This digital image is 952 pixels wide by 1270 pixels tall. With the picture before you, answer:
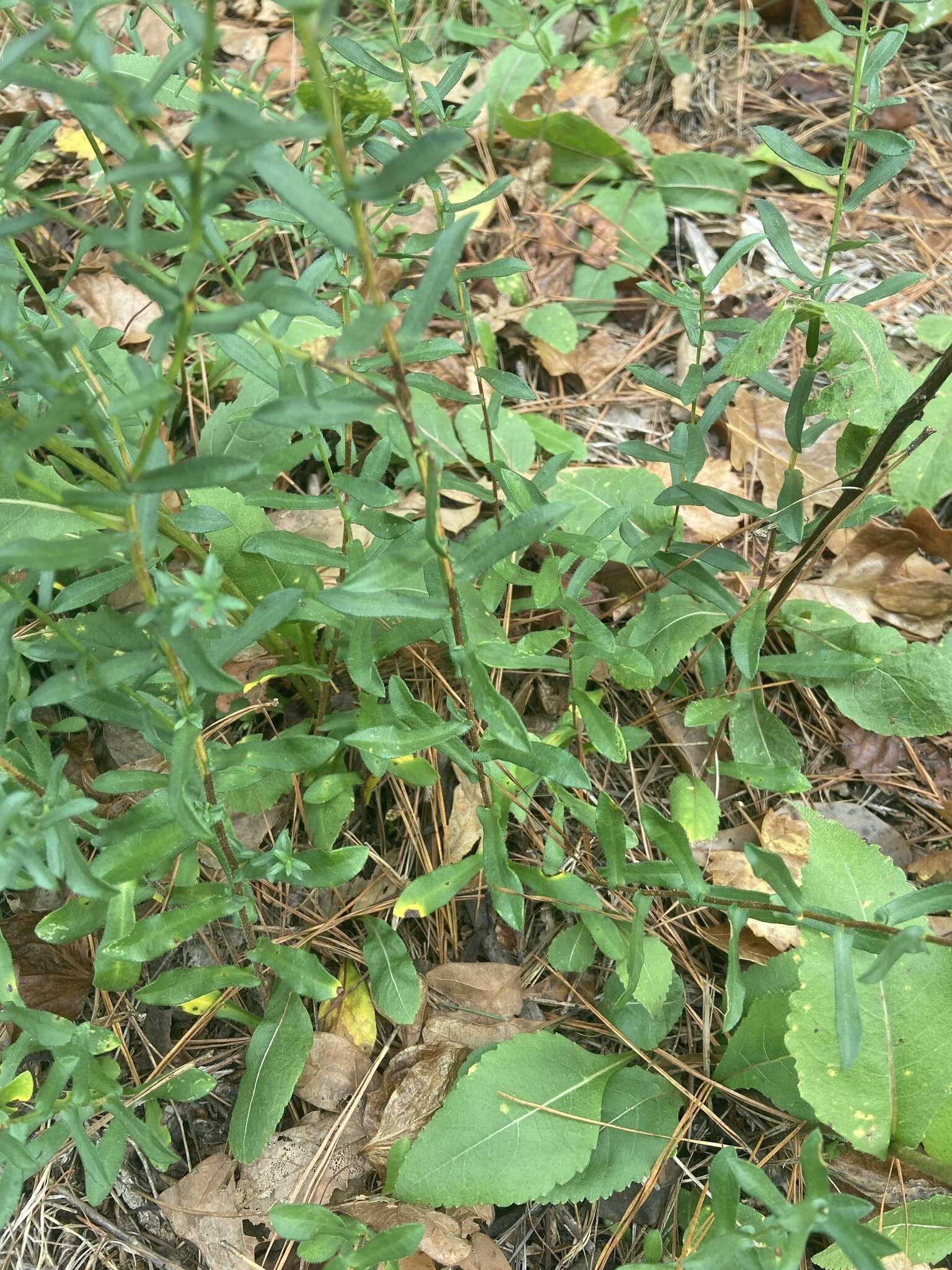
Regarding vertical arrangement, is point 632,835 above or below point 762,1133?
above

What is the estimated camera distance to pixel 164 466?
4.42 ft

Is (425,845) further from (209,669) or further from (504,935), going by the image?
(209,669)

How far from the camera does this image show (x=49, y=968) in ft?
7.52

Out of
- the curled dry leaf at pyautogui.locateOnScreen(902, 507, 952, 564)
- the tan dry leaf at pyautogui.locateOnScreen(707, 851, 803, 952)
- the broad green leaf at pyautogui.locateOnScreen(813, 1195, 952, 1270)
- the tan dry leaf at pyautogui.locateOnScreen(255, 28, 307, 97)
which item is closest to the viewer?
the broad green leaf at pyautogui.locateOnScreen(813, 1195, 952, 1270)

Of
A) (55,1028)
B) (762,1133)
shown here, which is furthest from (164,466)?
(762,1133)

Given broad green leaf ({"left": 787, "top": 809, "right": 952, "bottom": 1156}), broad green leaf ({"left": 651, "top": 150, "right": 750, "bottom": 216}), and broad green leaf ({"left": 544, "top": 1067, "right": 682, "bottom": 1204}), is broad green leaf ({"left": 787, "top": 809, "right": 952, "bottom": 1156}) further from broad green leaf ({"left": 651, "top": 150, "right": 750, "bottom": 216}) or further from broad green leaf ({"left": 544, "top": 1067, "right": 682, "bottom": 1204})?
broad green leaf ({"left": 651, "top": 150, "right": 750, "bottom": 216})

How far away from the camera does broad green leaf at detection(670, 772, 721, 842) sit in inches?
94.7

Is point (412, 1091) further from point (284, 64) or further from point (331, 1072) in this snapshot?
point (284, 64)

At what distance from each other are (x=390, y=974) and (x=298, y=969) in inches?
10.4

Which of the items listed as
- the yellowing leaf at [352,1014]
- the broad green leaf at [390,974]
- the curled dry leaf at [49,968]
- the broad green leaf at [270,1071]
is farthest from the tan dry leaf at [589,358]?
the curled dry leaf at [49,968]

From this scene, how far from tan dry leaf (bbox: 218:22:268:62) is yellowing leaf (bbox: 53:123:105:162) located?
805 mm

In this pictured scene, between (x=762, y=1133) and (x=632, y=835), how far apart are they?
72 centimetres

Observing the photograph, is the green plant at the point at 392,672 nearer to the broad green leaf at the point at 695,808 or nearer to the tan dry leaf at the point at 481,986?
the broad green leaf at the point at 695,808

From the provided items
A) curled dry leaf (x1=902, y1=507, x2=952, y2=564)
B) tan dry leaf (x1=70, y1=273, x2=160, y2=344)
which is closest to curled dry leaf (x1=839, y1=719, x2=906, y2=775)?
curled dry leaf (x1=902, y1=507, x2=952, y2=564)
